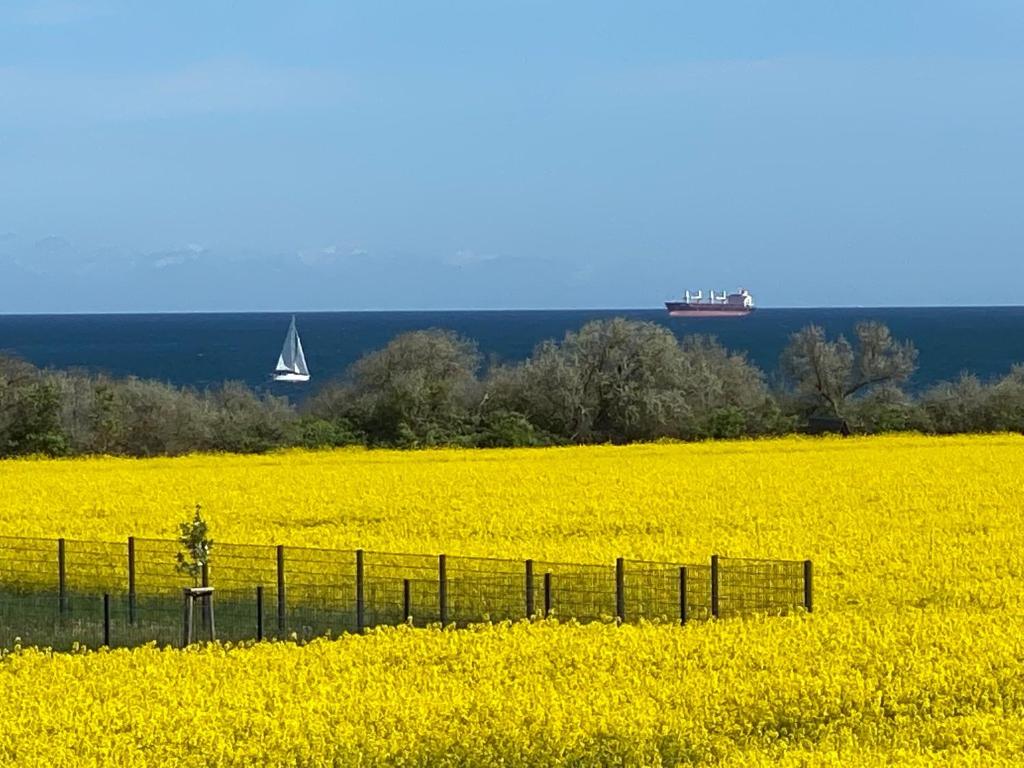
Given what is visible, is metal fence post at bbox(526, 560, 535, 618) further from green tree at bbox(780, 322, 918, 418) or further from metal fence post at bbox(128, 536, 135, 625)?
green tree at bbox(780, 322, 918, 418)

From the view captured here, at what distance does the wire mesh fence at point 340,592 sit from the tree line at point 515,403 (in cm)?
2225

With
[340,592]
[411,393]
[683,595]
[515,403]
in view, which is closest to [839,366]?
[515,403]

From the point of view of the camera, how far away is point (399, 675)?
14.6 m

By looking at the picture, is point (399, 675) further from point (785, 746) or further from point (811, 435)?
point (811, 435)

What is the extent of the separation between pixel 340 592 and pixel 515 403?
3006 cm

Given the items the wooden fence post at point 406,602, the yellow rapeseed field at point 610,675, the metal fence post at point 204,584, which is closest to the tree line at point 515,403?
the yellow rapeseed field at point 610,675

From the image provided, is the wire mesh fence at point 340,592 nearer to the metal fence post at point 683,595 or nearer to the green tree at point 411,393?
the metal fence post at point 683,595

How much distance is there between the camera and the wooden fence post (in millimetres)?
19734

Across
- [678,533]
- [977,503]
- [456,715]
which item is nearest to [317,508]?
[678,533]

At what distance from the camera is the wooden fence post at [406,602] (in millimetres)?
19734

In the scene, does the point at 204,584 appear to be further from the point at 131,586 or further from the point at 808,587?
the point at 808,587

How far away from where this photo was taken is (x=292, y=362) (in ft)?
370

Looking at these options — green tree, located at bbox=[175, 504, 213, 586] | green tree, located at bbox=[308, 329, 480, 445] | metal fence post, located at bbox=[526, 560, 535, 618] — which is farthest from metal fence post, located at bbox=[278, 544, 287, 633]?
green tree, located at bbox=[308, 329, 480, 445]

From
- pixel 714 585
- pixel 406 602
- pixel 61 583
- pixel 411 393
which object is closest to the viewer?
pixel 714 585
